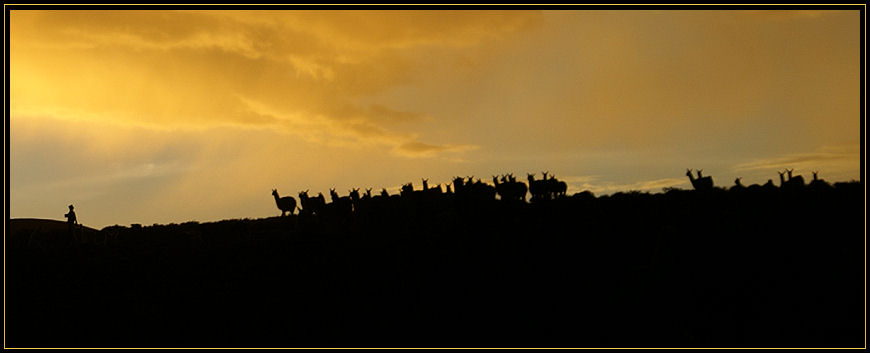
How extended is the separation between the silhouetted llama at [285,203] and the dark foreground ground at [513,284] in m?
19.3

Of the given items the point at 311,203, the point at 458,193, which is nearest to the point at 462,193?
the point at 458,193

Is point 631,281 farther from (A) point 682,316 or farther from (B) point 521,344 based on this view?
(B) point 521,344

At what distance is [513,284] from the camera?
22.6 meters

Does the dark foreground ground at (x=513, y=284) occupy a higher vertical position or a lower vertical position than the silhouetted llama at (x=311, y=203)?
lower

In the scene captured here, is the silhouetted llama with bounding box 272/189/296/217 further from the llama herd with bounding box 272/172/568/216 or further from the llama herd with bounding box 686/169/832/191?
the llama herd with bounding box 686/169/832/191

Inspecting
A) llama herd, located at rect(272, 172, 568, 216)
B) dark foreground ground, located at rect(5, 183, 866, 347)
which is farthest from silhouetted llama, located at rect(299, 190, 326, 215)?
dark foreground ground, located at rect(5, 183, 866, 347)

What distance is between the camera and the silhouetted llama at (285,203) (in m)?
51.4

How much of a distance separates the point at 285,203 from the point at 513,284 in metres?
32.5

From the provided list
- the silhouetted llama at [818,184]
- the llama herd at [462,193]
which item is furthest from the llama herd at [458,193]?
the silhouetted llama at [818,184]

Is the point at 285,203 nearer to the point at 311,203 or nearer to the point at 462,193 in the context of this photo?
the point at 311,203

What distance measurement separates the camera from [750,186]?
30422 millimetres

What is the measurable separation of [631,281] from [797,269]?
529cm

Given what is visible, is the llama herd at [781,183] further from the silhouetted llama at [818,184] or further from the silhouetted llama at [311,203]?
the silhouetted llama at [311,203]

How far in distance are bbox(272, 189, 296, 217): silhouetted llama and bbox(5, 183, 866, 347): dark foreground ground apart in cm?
1933
